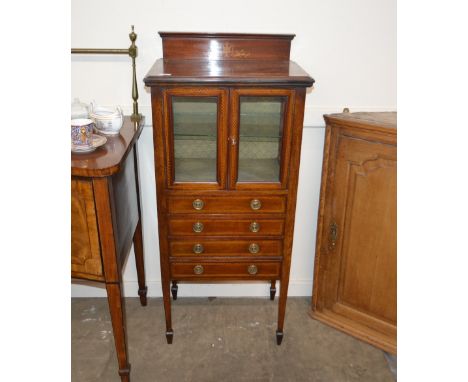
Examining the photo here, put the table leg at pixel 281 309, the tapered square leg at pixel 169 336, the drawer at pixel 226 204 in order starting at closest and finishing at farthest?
the drawer at pixel 226 204, the table leg at pixel 281 309, the tapered square leg at pixel 169 336

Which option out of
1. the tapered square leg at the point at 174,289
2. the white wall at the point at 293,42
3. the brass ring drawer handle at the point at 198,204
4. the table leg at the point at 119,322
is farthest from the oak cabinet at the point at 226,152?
the tapered square leg at the point at 174,289

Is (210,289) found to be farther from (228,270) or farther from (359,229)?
(359,229)

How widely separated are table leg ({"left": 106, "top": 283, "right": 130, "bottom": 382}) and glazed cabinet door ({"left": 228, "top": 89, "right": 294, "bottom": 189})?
681 millimetres

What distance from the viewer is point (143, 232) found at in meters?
2.43

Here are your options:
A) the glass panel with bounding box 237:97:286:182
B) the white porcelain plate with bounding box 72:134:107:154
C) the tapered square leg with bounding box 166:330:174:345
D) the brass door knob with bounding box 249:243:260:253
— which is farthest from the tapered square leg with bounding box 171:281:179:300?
the white porcelain plate with bounding box 72:134:107:154

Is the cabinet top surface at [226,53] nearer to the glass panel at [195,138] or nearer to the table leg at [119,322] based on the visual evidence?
the glass panel at [195,138]

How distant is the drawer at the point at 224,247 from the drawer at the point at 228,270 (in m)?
0.06

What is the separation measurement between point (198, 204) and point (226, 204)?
13cm

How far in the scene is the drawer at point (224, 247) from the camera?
77.1 inches

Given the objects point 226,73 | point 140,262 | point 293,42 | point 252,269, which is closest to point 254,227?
point 252,269

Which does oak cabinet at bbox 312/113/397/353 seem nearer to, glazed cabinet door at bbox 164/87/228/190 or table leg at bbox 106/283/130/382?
glazed cabinet door at bbox 164/87/228/190

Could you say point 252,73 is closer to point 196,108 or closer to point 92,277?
point 196,108

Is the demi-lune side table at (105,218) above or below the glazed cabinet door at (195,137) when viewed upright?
below

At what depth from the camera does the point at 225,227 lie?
1933mm
